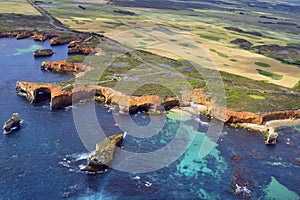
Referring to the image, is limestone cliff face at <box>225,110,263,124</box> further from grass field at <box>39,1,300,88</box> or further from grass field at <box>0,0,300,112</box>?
grass field at <box>39,1,300,88</box>

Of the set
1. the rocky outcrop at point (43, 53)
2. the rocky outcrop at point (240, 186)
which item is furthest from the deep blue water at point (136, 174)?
the rocky outcrop at point (43, 53)

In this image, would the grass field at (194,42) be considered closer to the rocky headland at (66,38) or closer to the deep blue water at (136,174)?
the rocky headland at (66,38)

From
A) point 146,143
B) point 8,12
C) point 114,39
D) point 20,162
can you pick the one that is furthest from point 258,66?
point 8,12

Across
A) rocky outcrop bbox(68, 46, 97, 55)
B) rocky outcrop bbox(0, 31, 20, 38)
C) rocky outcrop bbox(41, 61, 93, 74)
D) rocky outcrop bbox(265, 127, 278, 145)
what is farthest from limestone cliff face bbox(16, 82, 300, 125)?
rocky outcrop bbox(0, 31, 20, 38)

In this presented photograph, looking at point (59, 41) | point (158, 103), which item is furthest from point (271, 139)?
point (59, 41)

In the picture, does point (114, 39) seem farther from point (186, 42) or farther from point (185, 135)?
point (185, 135)

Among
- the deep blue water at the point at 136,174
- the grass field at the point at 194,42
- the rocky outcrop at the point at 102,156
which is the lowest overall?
the deep blue water at the point at 136,174

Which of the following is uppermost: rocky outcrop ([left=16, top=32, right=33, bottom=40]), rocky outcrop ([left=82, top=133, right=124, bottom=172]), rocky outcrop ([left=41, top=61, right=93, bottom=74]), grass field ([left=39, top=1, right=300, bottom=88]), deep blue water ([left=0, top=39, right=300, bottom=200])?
grass field ([left=39, top=1, right=300, bottom=88])
